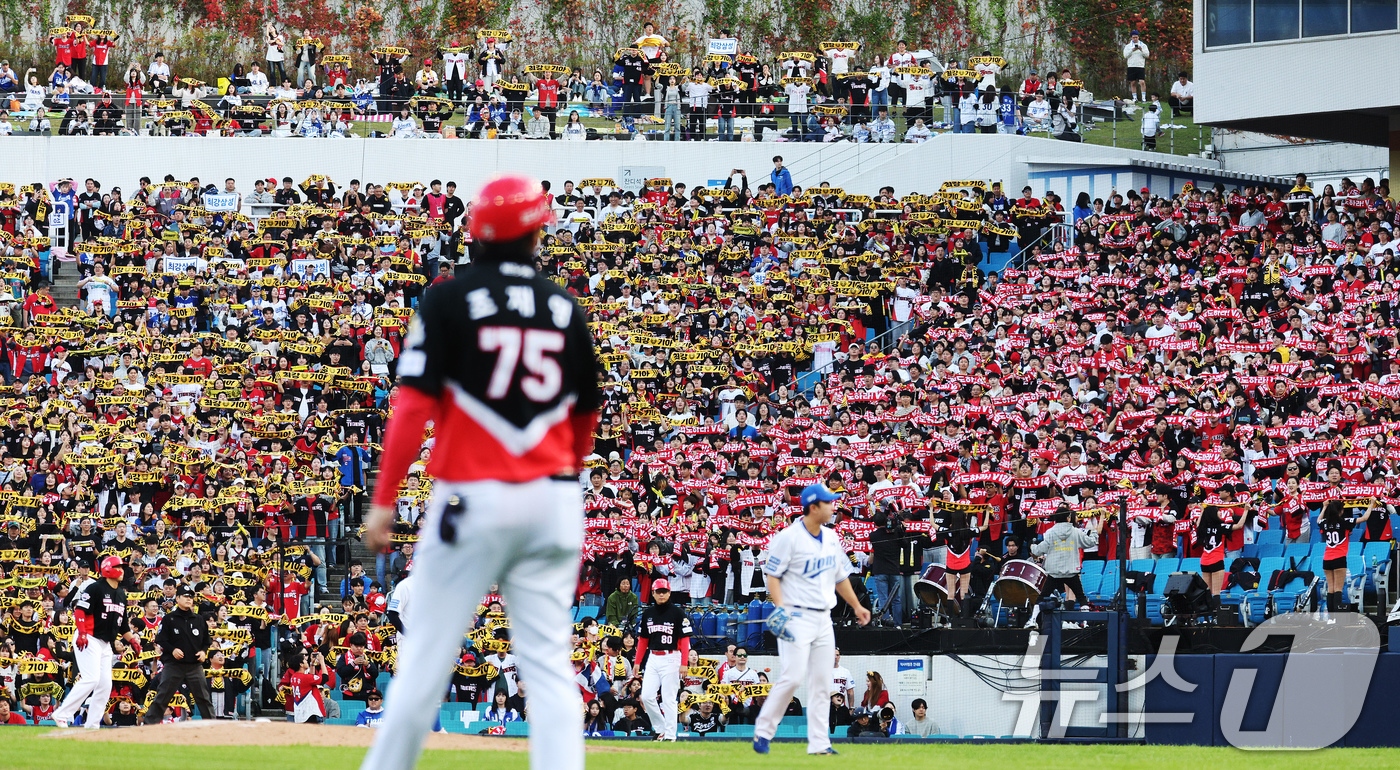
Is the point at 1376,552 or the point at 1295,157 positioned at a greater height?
the point at 1295,157

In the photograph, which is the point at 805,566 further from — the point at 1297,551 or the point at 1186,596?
the point at 1297,551

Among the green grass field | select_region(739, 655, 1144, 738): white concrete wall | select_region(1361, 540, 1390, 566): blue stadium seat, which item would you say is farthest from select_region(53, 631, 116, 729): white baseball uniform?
select_region(1361, 540, 1390, 566): blue stadium seat

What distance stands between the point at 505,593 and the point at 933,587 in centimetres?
1341

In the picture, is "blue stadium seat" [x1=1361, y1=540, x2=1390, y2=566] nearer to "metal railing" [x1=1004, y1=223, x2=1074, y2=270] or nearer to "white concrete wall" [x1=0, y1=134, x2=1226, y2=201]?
"metal railing" [x1=1004, y1=223, x2=1074, y2=270]

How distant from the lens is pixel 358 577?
70.7 feet

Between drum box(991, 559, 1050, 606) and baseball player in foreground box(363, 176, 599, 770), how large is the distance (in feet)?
42.3

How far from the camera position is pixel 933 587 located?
1889 cm

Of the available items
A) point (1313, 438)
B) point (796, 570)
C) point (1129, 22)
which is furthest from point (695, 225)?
point (1129, 22)

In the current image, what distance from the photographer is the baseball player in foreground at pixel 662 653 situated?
18094 mm

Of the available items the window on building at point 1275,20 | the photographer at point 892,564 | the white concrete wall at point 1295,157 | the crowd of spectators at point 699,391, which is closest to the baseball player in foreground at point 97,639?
the crowd of spectators at point 699,391

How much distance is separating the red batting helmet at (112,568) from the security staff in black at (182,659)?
6.63 feet

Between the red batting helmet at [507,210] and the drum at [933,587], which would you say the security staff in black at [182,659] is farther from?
the red batting helmet at [507,210]

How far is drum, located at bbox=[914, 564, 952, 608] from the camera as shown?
61.9 ft

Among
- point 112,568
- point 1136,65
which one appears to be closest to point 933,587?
point 112,568
